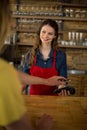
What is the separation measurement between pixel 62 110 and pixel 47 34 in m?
1.13

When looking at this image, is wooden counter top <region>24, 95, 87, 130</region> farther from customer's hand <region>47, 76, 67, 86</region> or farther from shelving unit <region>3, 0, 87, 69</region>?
shelving unit <region>3, 0, 87, 69</region>

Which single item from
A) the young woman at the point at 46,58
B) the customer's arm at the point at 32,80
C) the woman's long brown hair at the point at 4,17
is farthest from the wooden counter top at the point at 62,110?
the woman's long brown hair at the point at 4,17

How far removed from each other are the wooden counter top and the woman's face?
0.81 meters

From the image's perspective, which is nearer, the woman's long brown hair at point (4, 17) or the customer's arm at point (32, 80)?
the woman's long brown hair at point (4, 17)

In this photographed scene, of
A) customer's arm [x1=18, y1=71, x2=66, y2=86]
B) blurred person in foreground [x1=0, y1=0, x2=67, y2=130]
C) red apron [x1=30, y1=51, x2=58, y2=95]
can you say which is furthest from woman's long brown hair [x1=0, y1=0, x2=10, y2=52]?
red apron [x1=30, y1=51, x2=58, y2=95]

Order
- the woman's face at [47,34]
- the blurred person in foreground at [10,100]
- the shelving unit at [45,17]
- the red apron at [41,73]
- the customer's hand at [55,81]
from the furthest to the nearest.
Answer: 1. the shelving unit at [45,17]
2. the woman's face at [47,34]
3. the red apron at [41,73]
4. the customer's hand at [55,81]
5. the blurred person in foreground at [10,100]

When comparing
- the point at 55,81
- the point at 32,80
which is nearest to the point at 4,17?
the point at 32,80

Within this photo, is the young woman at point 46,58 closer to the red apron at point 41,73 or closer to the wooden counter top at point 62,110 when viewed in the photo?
the red apron at point 41,73

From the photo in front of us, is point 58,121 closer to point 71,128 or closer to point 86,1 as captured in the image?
point 71,128

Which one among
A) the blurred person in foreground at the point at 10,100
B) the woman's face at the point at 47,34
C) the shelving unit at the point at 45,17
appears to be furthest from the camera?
the shelving unit at the point at 45,17

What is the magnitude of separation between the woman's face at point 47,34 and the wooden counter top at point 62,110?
81cm

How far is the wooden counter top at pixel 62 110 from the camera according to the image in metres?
1.40

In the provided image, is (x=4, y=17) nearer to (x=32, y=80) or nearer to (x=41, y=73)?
(x=32, y=80)

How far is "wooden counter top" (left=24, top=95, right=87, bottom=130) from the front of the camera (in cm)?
140
